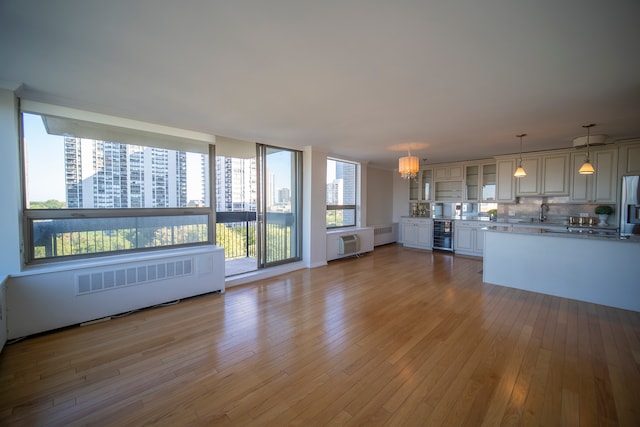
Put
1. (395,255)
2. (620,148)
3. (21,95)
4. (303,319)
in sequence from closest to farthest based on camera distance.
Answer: (21,95) → (303,319) → (620,148) → (395,255)

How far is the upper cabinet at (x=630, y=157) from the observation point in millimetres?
4484

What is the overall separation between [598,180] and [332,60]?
6.08 m

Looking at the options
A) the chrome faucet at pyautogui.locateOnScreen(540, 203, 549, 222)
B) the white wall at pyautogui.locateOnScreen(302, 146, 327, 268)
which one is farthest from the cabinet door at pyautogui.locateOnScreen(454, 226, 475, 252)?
the white wall at pyautogui.locateOnScreen(302, 146, 327, 268)

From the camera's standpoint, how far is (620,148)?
464 centimetres

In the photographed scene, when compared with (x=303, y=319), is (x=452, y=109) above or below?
above

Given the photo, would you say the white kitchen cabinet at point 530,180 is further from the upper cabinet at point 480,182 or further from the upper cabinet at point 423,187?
the upper cabinet at point 423,187

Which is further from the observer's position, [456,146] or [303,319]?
[456,146]

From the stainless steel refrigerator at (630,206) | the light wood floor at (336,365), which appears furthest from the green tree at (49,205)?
the stainless steel refrigerator at (630,206)

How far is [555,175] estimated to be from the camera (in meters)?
5.39

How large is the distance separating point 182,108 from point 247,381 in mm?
3021

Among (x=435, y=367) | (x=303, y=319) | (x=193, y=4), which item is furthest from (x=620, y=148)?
(x=193, y=4)

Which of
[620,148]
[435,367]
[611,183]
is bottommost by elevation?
[435,367]

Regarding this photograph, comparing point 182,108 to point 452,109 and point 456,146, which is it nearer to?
point 452,109

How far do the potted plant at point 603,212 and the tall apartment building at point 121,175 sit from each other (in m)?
7.71
